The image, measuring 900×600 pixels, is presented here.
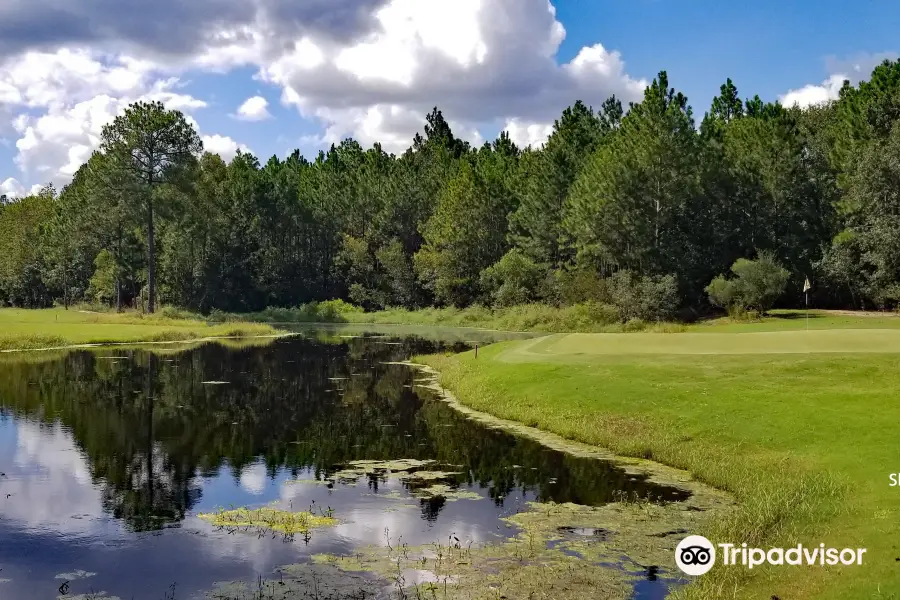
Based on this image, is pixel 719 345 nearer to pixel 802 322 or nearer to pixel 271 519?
pixel 271 519

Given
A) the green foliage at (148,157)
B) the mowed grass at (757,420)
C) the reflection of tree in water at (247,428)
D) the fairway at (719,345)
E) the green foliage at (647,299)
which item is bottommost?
the reflection of tree in water at (247,428)

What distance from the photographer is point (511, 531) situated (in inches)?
774

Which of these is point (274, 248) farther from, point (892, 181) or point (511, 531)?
point (511, 531)

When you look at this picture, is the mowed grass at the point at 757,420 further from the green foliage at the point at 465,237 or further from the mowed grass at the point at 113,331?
the green foliage at the point at 465,237

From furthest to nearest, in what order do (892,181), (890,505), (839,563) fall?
1. (892,181)
2. (890,505)
3. (839,563)

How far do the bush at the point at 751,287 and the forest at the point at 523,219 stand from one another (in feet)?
1.28

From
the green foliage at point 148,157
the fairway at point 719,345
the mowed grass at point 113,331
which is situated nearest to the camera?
the fairway at point 719,345

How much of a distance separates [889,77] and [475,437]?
82.5 m

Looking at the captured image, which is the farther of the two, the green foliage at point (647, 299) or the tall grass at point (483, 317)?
the tall grass at point (483, 317)

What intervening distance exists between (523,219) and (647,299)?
32.3m

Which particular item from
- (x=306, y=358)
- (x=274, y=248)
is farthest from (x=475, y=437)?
(x=274, y=248)

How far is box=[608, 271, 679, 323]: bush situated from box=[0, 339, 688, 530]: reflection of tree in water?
34538mm

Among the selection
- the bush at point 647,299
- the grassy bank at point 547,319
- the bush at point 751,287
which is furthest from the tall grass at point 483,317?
the bush at point 751,287

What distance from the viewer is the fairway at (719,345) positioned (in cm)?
3859
